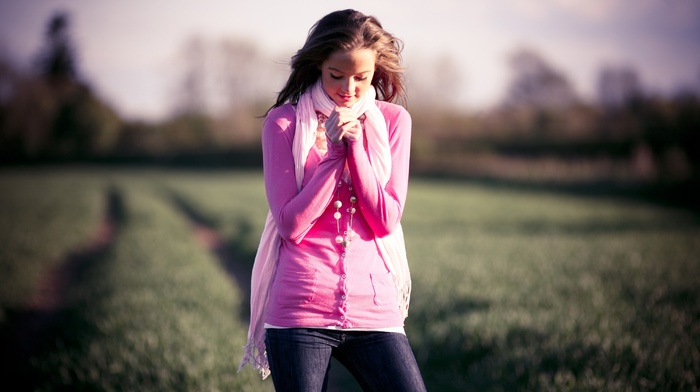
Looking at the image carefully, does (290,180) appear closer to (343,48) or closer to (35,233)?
(343,48)

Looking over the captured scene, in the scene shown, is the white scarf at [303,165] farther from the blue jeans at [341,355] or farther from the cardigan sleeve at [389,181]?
the blue jeans at [341,355]

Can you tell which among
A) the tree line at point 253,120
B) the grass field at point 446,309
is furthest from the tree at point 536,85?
the grass field at point 446,309

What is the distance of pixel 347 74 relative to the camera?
234 centimetres

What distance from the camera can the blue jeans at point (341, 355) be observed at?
2.20 metres

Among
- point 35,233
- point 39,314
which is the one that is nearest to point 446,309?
point 39,314

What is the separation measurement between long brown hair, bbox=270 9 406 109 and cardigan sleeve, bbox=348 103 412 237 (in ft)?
0.62

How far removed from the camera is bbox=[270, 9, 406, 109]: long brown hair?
7.66ft

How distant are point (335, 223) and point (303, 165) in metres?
0.26

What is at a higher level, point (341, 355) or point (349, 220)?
point (349, 220)

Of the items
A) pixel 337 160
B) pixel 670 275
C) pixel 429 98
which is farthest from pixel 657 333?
pixel 429 98

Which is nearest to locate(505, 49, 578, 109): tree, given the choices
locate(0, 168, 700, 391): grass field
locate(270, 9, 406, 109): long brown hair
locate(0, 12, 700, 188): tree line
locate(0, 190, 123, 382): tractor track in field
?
locate(0, 12, 700, 188): tree line

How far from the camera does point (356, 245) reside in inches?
94.0

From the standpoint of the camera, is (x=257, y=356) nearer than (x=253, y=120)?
Yes

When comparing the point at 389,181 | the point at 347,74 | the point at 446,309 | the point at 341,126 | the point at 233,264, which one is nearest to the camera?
the point at 341,126
